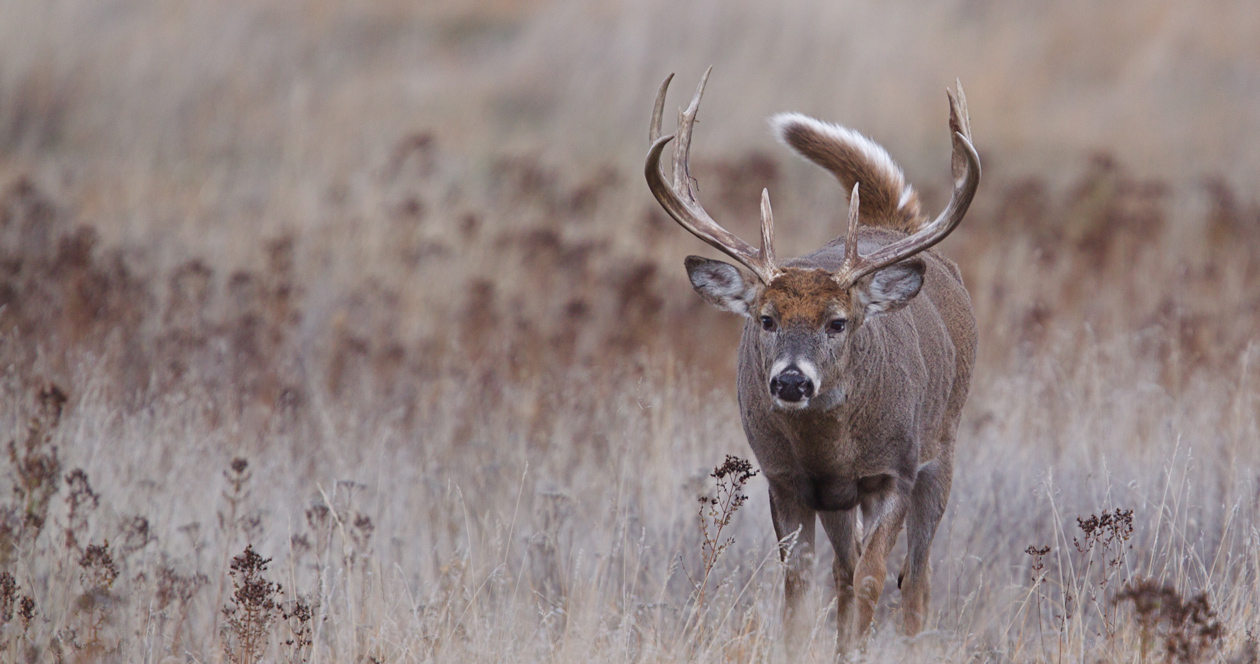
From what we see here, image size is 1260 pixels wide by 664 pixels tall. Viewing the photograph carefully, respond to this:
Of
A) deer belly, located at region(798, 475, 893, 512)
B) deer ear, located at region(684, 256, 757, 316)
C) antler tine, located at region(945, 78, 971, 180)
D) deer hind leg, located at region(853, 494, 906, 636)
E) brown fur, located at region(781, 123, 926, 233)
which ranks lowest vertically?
deer hind leg, located at region(853, 494, 906, 636)

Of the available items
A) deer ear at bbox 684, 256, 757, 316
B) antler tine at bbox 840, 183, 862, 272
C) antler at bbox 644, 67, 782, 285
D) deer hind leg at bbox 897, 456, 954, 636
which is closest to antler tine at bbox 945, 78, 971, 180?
antler tine at bbox 840, 183, 862, 272

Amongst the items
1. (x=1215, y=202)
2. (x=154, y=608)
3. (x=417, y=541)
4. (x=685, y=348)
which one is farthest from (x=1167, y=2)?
(x=154, y=608)

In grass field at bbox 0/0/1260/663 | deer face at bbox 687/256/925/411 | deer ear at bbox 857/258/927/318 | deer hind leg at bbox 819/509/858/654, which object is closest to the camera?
deer face at bbox 687/256/925/411

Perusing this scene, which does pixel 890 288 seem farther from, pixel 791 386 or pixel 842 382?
pixel 791 386

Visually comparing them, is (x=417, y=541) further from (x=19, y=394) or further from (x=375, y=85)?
(x=375, y=85)

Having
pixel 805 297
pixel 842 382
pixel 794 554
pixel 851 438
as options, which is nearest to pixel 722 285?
pixel 805 297

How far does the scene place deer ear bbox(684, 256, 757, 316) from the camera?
5109mm

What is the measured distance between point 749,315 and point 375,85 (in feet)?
39.8

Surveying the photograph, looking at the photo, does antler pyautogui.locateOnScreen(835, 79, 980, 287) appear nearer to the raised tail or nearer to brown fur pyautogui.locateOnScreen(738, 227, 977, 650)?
brown fur pyautogui.locateOnScreen(738, 227, 977, 650)

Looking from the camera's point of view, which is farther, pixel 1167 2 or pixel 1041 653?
pixel 1167 2

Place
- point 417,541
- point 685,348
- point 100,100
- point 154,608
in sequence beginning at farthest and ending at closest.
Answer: point 100,100 < point 685,348 < point 417,541 < point 154,608

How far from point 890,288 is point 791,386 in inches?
26.0

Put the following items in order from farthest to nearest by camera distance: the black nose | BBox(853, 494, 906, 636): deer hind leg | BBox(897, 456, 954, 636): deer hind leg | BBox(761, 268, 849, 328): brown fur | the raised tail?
the raised tail
BBox(897, 456, 954, 636): deer hind leg
BBox(853, 494, 906, 636): deer hind leg
BBox(761, 268, 849, 328): brown fur
the black nose

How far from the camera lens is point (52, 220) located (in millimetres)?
10023
